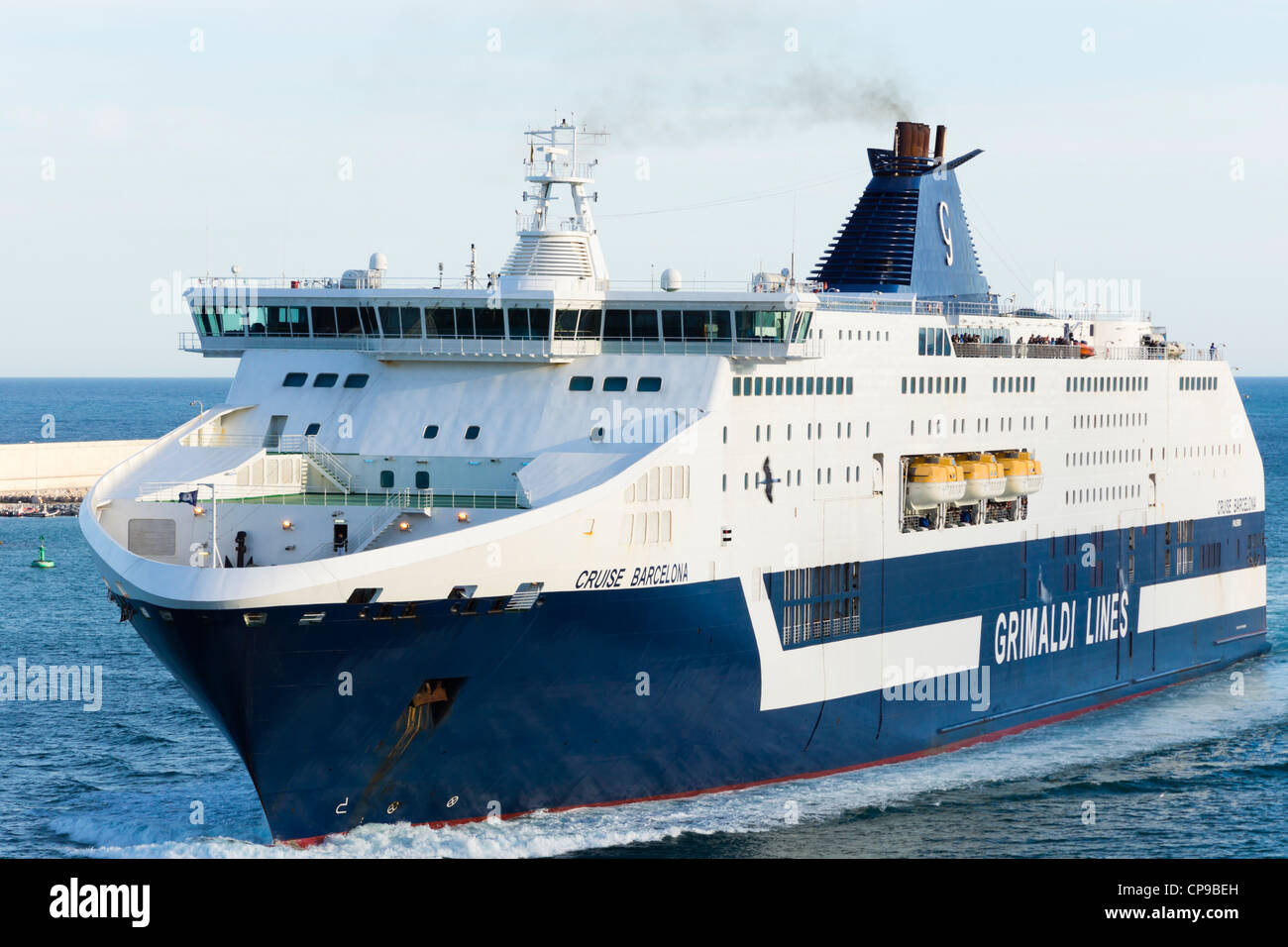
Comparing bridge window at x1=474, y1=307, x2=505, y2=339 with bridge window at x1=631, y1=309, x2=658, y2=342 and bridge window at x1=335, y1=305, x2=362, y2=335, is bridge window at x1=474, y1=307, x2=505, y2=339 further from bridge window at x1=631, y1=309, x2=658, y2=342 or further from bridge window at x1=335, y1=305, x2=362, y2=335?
bridge window at x1=335, y1=305, x2=362, y2=335

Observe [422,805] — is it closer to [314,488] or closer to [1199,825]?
[314,488]

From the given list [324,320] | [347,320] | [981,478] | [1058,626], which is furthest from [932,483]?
[324,320]

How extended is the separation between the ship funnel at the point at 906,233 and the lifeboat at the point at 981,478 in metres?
5.44

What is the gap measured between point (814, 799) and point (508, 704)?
6898 millimetres

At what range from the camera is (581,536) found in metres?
→ 24.8

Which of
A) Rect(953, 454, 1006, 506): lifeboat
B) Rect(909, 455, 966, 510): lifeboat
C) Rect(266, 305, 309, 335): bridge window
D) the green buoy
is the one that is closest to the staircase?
Rect(266, 305, 309, 335): bridge window

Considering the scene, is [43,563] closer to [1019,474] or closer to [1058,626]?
[1058,626]

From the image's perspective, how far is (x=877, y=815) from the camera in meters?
29.2

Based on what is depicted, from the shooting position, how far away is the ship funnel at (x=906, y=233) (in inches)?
1483

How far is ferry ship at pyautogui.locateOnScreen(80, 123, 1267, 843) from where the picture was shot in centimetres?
2375

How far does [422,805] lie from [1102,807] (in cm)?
1309

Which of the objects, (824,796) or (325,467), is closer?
(325,467)

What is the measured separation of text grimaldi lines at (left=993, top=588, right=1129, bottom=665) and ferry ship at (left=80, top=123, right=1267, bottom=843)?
0.43 ft
